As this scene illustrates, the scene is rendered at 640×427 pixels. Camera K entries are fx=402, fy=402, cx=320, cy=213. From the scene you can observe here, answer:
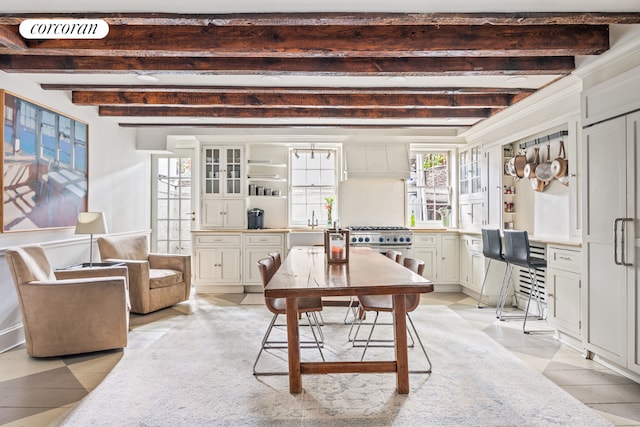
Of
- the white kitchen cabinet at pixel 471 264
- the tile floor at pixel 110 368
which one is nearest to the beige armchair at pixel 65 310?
the tile floor at pixel 110 368

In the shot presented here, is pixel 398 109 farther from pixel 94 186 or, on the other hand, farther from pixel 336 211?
pixel 94 186

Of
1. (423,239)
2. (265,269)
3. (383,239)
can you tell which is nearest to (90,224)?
(265,269)

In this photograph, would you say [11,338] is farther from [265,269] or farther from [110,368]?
[265,269]

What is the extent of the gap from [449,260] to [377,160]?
6.08ft

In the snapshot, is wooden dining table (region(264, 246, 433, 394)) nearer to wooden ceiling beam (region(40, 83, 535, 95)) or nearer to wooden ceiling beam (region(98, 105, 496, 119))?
wooden ceiling beam (region(40, 83, 535, 95))

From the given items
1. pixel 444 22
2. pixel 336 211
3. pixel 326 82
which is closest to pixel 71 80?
pixel 326 82

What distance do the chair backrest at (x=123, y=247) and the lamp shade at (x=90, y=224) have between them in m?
0.67

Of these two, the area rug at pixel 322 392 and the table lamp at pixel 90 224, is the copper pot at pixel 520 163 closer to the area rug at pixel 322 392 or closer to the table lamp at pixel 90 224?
the area rug at pixel 322 392

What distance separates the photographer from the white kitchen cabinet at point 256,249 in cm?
591

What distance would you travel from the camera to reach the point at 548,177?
14.7 feet

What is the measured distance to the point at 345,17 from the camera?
8.43 ft

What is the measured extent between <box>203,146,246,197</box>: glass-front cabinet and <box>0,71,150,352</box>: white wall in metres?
1.02

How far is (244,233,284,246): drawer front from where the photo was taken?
19.4ft

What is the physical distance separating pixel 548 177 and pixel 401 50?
2595mm
